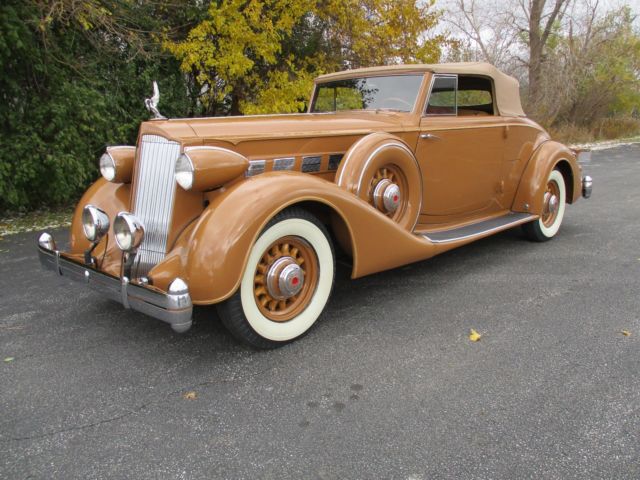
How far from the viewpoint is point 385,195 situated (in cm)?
360

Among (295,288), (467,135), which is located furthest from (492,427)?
(467,135)

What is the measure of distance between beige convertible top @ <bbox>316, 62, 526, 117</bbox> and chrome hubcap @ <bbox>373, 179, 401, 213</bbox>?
45.5 inches

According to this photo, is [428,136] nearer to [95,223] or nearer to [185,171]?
[185,171]

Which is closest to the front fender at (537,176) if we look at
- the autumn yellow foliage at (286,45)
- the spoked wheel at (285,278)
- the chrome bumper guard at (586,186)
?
the chrome bumper guard at (586,186)

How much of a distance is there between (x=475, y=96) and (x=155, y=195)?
10.8ft

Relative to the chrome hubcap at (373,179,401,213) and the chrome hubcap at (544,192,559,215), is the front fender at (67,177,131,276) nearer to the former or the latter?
the chrome hubcap at (373,179,401,213)

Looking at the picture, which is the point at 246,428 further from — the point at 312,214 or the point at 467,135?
the point at 467,135

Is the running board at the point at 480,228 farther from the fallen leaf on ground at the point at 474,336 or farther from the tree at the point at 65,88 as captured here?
the tree at the point at 65,88

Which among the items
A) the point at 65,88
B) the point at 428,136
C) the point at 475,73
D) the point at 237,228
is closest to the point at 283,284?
the point at 237,228

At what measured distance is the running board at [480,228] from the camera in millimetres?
3965

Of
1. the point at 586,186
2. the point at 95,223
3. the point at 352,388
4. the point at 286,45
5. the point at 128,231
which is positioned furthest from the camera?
the point at 286,45

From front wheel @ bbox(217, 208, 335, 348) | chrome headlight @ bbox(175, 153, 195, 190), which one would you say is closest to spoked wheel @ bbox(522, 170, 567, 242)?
front wheel @ bbox(217, 208, 335, 348)

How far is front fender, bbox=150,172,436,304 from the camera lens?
254cm

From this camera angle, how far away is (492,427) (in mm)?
2186
